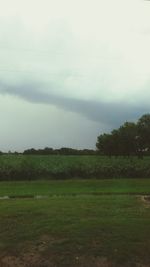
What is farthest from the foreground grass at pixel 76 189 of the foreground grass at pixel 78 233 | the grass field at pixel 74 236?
the grass field at pixel 74 236

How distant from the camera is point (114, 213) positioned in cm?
1271

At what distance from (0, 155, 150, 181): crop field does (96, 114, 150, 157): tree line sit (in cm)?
70

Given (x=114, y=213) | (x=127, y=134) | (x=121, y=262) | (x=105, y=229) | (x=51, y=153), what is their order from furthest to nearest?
1. (x=51, y=153)
2. (x=127, y=134)
3. (x=114, y=213)
4. (x=105, y=229)
5. (x=121, y=262)

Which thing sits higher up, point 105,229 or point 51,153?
point 51,153

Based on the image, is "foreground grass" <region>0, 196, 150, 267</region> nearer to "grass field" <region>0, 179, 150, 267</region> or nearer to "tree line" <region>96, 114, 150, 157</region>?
"grass field" <region>0, 179, 150, 267</region>

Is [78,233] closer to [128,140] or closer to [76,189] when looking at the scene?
[76,189]

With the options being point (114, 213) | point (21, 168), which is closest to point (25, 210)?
point (114, 213)

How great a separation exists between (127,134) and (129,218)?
24703mm

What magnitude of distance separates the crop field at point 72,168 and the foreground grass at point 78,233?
23220 millimetres

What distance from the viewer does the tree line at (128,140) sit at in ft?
118

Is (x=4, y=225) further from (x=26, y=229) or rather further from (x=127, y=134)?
(x=127, y=134)

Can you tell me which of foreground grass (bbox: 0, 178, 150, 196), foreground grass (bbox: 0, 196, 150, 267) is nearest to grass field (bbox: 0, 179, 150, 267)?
foreground grass (bbox: 0, 196, 150, 267)

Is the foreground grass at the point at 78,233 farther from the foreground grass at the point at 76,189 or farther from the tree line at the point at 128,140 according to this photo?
the tree line at the point at 128,140

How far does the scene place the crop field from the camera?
36.8 m
